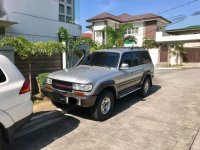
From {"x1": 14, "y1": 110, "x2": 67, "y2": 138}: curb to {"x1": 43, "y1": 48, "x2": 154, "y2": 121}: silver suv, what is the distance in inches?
16.1

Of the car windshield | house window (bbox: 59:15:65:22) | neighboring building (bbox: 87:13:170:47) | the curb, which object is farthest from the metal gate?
the curb

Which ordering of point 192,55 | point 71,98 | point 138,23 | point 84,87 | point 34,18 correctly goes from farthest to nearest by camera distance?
point 138,23, point 192,55, point 34,18, point 71,98, point 84,87

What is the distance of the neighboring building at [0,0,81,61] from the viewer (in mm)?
14586

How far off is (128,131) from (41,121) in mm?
2283

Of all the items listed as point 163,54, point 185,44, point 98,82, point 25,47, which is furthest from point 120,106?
point 185,44

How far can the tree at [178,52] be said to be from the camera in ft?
86.7

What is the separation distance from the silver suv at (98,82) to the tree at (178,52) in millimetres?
20075

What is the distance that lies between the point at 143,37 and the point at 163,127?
32.4 m

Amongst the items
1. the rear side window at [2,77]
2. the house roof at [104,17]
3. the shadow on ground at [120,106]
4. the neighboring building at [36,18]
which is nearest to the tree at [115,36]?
the neighboring building at [36,18]

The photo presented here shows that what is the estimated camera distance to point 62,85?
586 cm

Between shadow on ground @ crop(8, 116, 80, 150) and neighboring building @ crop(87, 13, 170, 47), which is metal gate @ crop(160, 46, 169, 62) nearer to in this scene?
neighboring building @ crop(87, 13, 170, 47)

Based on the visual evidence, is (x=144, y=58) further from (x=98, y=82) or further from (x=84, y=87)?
(x=84, y=87)

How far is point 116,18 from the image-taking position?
38.2 metres

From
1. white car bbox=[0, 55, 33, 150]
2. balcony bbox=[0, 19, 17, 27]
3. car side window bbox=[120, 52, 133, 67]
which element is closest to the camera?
white car bbox=[0, 55, 33, 150]
